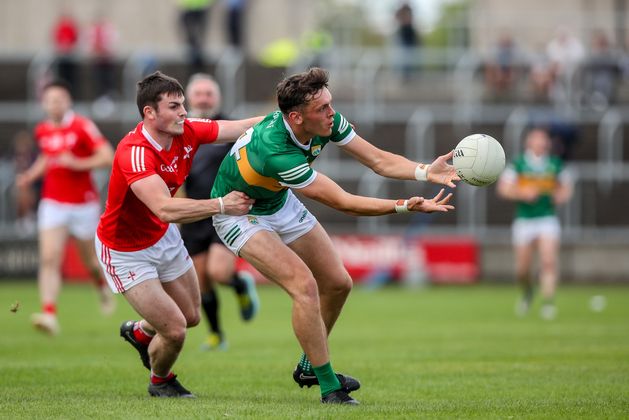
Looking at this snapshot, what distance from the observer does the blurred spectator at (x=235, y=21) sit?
28.2 meters

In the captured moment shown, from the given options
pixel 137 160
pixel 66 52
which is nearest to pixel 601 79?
pixel 66 52

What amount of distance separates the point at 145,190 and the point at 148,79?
2.99ft

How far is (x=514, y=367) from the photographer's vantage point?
432 inches

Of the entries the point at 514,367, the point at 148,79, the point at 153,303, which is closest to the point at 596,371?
Answer: the point at 514,367

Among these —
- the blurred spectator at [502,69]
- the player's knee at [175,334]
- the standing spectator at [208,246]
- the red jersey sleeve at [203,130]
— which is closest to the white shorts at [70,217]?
the standing spectator at [208,246]

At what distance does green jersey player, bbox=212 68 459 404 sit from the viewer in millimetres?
8328

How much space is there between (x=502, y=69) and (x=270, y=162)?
71.4 ft

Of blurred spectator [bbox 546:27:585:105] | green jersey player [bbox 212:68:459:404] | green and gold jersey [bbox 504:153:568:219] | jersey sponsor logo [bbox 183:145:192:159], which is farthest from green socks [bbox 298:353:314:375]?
blurred spectator [bbox 546:27:585:105]

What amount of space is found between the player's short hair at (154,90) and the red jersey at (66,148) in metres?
6.25

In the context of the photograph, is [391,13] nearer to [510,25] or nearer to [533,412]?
[510,25]

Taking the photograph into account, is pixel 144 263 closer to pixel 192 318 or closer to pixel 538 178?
pixel 192 318

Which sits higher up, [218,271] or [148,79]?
[148,79]

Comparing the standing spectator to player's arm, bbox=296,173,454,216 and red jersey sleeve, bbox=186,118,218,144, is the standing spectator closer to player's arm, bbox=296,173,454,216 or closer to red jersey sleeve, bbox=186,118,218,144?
red jersey sleeve, bbox=186,118,218,144

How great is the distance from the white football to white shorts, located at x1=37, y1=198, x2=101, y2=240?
7507mm
